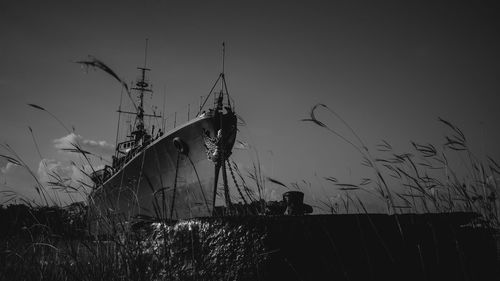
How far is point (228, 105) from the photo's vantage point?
32.1 feet

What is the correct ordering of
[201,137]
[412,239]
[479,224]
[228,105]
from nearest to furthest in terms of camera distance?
[412,239], [479,224], [228,105], [201,137]

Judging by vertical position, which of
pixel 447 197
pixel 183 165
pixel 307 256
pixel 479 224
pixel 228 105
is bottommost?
pixel 307 256

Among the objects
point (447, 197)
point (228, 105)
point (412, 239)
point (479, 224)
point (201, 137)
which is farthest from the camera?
point (201, 137)

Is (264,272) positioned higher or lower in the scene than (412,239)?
lower

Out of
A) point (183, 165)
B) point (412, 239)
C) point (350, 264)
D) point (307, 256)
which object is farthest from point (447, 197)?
point (183, 165)

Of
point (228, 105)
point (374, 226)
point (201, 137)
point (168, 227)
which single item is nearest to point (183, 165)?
point (201, 137)

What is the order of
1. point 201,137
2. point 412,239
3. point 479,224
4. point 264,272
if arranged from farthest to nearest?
point 201,137, point 479,224, point 412,239, point 264,272

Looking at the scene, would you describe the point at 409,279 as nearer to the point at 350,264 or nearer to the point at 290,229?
the point at 350,264

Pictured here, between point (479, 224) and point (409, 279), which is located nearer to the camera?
point (409, 279)

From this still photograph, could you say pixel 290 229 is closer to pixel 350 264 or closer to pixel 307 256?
pixel 307 256

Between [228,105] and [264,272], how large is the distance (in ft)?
28.6

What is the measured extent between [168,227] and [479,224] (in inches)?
81.6

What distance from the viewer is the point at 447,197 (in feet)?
7.86

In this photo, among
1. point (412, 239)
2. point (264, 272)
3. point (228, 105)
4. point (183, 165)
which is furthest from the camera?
point (183, 165)
